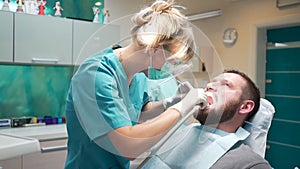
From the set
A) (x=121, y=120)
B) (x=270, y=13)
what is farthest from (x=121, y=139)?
(x=270, y=13)

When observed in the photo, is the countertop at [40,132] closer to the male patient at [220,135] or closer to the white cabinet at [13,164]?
the white cabinet at [13,164]

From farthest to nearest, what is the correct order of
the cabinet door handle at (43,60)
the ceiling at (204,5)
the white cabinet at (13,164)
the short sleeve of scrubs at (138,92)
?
the ceiling at (204,5), the cabinet door handle at (43,60), the white cabinet at (13,164), the short sleeve of scrubs at (138,92)

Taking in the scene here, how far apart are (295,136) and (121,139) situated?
325 cm

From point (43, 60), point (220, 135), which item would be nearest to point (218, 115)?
point (220, 135)

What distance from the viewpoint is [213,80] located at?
1576 mm

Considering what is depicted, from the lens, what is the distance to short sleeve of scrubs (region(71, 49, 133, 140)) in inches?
43.5

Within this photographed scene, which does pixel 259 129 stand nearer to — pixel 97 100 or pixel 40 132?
pixel 97 100

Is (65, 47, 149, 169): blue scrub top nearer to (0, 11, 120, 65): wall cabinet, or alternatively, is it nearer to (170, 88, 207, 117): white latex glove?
(170, 88, 207, 117): white latex glove

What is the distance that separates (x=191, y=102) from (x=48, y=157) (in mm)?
1962

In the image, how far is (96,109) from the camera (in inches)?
43.9

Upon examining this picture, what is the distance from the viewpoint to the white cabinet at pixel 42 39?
113 inches

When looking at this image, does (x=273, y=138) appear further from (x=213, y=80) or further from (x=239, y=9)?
(x=213, y=80)

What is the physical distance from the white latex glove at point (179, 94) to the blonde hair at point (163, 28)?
0.23m

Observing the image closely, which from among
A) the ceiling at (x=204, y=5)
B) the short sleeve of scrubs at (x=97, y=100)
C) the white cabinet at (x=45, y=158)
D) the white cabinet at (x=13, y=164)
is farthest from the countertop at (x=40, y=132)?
the ceiling at (x=204, y=5)
